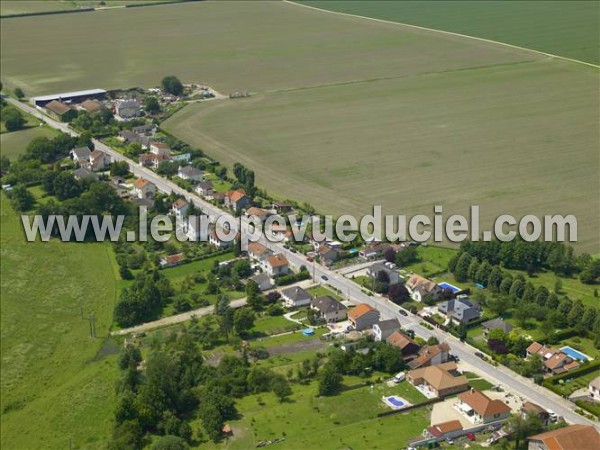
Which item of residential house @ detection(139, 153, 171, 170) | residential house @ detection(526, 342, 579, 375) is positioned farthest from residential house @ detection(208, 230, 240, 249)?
residential house @ detection(526, 342, 579, 375)

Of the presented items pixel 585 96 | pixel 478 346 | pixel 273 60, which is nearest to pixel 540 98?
pixel 585 96

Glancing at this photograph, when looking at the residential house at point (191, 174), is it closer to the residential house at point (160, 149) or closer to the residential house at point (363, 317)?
the residential house at point (160, 149)

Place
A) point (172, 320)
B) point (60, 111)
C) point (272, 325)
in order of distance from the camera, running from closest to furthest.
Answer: point (272, 325), point (172, 320), point (60, 111)

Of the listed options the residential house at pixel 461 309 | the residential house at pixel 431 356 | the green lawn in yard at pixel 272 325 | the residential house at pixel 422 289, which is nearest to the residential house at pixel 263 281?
the green lawn in yard at pixel 272 325

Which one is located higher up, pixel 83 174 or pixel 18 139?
pixel 18 139

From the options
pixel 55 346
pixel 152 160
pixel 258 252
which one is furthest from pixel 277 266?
pixel 152 160

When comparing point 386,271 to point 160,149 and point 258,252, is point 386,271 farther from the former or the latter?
point 160,149

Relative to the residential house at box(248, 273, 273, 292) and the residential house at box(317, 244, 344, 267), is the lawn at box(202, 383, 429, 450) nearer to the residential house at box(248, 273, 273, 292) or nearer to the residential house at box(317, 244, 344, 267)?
the residential house at box(248, 273, 273, 292)

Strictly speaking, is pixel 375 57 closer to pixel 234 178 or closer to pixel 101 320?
pixel 234 178
